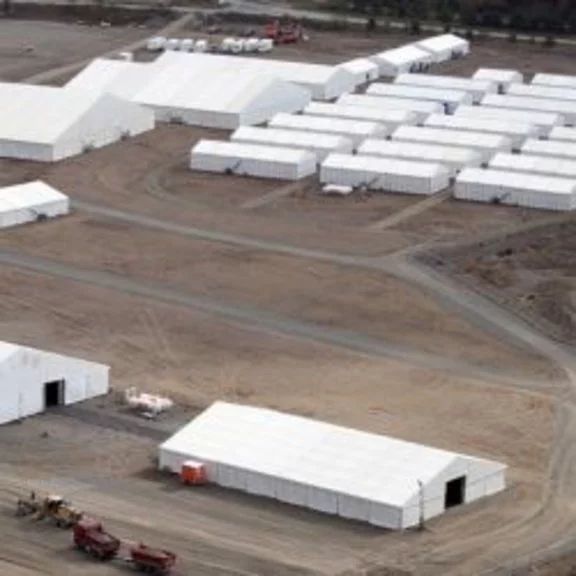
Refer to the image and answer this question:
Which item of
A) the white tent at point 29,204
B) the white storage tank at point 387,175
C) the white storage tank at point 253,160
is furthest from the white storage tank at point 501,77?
the white tent at point 29,204

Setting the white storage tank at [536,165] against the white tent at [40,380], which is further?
the white storage tank at [536,165]

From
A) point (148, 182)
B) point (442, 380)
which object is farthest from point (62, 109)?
point (442, 380)

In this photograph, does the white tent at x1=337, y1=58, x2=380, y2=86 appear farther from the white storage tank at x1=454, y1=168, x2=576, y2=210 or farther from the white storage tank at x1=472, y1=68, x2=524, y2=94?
the white storage tank at x1=454, y1=168, x2=576, y2=210

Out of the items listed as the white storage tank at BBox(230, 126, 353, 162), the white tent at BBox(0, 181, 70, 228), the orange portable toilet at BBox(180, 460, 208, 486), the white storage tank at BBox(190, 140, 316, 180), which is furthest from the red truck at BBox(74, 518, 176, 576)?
the white storage tank at BBox(230, 126, 353, 162)

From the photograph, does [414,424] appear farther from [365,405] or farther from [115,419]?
[115,419]

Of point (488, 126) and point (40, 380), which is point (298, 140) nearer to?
point (488, 126)

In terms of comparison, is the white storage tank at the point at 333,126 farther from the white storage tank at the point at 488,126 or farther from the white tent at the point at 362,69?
the white tent at the point at 362,69

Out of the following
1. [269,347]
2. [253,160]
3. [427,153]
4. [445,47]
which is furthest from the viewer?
[445,47]

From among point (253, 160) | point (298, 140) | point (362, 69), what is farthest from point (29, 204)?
point (362, 69)
